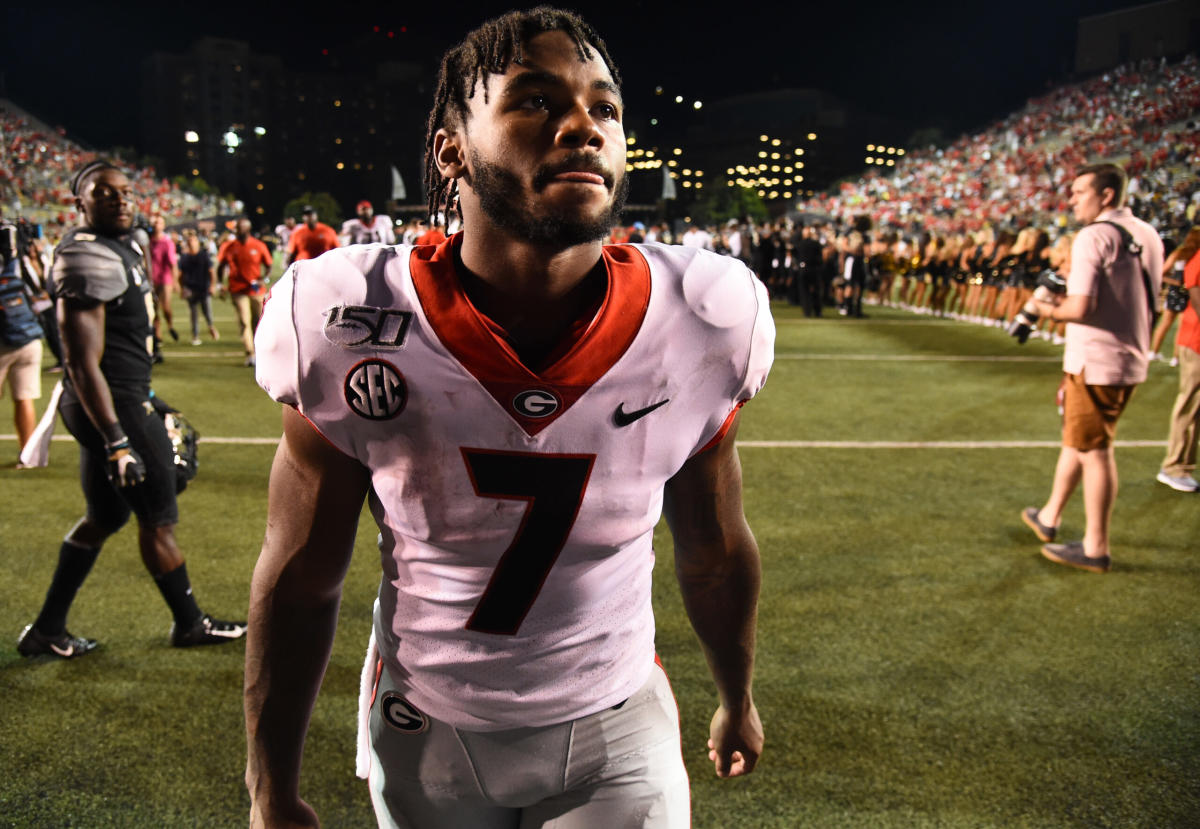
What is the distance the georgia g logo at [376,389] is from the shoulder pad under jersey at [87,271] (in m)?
2.83

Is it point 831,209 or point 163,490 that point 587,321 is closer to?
point 163,490

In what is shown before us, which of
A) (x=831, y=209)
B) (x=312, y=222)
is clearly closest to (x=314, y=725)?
(x=312, y=222)

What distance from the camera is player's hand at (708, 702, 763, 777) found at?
5.61 ft

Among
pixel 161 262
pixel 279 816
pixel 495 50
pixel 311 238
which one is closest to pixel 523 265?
pixel 495 50

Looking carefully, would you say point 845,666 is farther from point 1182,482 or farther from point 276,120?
point 276,120

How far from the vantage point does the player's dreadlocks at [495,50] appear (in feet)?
4.35

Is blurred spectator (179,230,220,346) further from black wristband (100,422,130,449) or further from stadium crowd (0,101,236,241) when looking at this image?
stadium crowd (0,101,236,241)

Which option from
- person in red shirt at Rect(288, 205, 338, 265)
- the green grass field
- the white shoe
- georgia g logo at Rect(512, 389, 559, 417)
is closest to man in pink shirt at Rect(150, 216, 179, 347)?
person in red shirt at Rect(288, 205, 338, 265)

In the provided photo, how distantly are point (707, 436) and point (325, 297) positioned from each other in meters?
0.62

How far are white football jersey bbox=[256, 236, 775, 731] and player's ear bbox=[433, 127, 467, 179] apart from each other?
0.12m

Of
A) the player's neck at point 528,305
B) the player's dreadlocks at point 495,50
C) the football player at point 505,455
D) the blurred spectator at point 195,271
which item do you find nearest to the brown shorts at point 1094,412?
the football player at point 505,455

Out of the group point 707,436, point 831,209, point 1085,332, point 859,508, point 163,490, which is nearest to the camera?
point 707,436

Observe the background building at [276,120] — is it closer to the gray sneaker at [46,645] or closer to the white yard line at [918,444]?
the white yard line at [918,444]

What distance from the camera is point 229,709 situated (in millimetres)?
3361
